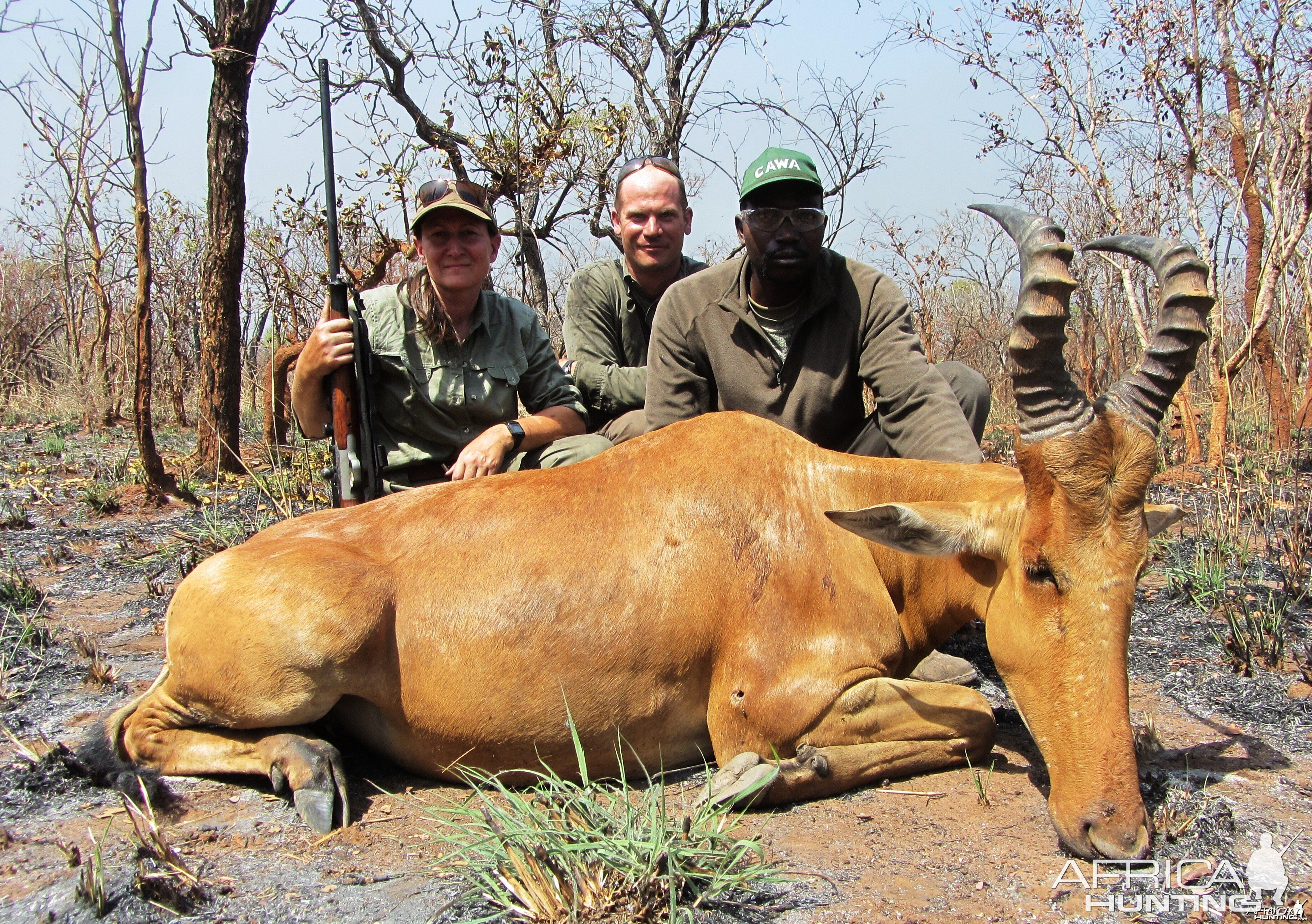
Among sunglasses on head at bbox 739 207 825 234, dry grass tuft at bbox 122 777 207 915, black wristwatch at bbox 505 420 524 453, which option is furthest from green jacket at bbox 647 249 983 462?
dry grass tuft at bbox 122 777 207 915

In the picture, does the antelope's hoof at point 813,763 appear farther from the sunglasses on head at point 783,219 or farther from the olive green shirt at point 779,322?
the sunglasses on head at point 783,219

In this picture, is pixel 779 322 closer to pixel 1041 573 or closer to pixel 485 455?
pixel 485 455

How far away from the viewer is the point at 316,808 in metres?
3.67

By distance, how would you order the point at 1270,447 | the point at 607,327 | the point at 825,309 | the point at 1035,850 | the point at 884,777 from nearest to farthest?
the point at 1035,850 < the point at 884,777 < the point at 825,309 < the point at 607,327 < the point at 1270,447

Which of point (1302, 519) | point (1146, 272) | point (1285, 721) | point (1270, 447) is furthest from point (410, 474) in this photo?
point (1146, 272)

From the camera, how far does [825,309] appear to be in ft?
19.0

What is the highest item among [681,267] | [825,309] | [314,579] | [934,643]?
[681,267]

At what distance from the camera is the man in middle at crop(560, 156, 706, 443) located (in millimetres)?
7668

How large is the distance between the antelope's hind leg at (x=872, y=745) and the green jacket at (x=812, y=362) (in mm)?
1570

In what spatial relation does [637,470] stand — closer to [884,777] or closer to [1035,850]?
[884,777]

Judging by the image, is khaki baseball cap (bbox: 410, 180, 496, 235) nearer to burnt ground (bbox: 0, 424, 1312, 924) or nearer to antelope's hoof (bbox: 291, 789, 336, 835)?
burnt ground (bbox: 0, 424, 1312, 924)

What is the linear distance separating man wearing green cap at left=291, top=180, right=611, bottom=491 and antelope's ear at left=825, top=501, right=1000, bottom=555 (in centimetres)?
283

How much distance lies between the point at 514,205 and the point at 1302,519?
32.6 feet

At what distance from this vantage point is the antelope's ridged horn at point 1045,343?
3.46 metres
